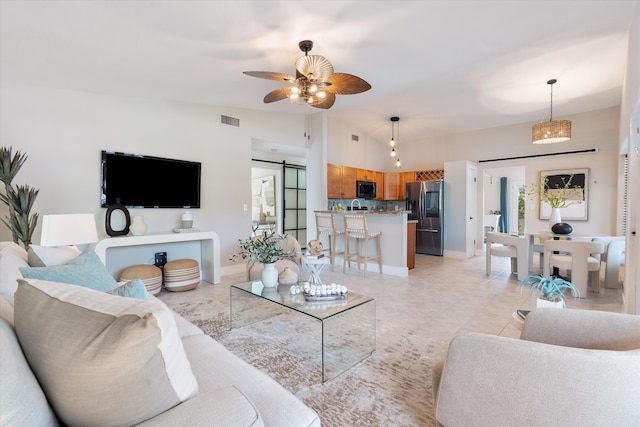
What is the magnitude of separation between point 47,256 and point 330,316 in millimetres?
1850

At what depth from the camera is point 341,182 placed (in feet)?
21.5

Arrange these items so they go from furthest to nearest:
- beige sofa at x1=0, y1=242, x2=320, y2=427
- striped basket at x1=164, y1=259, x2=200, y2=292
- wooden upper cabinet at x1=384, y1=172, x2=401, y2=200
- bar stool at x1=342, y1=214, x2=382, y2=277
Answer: wooden upper cabinet at x1=384, y1=172, x2=401, y2=200
bar stool at x1=342, y1=214, x2=382, y2=277
striped basket at x1=164, y1=259, x2=200, y2=292
beige sofa at x1=0, y1=242, x2=320, y2=427

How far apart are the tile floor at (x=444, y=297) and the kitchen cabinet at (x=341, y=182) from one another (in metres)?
1.69

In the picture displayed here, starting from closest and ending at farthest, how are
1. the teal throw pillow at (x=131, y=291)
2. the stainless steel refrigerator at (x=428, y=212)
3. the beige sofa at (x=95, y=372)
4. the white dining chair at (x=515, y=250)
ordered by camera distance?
the beige sofa at (x=95, y=372) < the teal throw pillow at (x=131, y=291) < the white dining chair at (x=515, y=250) < the stainless steel refrigerator at (x=428, y=212)

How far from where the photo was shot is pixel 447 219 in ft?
22.6

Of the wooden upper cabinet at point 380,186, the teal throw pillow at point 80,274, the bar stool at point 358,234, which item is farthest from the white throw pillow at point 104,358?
the wooden upper cabinet at point 380,186

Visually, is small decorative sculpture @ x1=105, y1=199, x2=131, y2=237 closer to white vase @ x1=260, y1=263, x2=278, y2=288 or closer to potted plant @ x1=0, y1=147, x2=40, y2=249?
potted plant @ x1=0, y1=147, x2=40, y2=249

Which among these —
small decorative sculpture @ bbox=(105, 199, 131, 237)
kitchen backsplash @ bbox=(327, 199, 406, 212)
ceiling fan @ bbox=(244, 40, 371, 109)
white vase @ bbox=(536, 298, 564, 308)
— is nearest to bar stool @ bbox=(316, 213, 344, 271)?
kitchen backsplash @ bbox=(327, 199, 406, 212)

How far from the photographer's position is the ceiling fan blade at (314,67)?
2.63m

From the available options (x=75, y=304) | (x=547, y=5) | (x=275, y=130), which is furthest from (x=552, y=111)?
(x=75, y=304)

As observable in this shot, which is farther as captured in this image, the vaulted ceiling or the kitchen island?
the kitchen island

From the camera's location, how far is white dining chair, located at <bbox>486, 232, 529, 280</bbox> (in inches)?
175

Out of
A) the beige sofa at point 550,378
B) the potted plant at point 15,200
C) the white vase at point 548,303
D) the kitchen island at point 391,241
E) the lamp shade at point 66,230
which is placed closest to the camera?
the beige sofa at point 550,378

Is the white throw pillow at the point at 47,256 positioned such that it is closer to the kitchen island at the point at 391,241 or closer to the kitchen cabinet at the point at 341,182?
the kitchen island at the point at 391,241
